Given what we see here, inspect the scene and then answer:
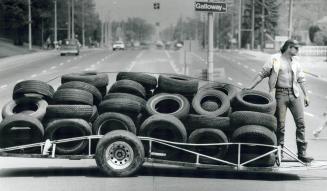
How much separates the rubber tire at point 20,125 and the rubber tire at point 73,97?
0.54 m

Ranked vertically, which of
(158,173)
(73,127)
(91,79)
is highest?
(91,79)

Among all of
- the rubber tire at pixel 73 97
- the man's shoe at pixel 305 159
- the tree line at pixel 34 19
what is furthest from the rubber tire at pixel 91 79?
the tree line at pixel 34 19

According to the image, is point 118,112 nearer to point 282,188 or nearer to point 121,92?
point 121,92

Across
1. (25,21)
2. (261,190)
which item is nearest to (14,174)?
Result: (261,190)

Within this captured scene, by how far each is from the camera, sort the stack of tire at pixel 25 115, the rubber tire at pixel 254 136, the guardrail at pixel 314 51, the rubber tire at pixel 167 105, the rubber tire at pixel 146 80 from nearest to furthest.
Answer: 1. the rubber tire at pixel 254 136
2. the stack of tire at pixel 25 115
3. the rubber tire at pixel 167 105
4. the rubber tire at pixel 146 80
5. the guardrail at pixel 314 51

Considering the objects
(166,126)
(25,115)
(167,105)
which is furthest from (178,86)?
(25,115)

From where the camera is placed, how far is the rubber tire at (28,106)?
39.2ft

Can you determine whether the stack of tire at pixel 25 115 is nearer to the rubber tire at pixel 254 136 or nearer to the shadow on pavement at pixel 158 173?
the shadow on pavement at pixel 158 173

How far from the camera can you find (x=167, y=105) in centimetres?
1252

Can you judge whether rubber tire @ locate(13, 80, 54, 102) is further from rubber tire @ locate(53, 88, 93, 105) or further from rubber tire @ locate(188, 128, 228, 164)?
rubber tire @ locate(188, 128, 228, 164)

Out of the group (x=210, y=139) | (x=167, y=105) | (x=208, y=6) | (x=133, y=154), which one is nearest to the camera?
(x=133, y=154)

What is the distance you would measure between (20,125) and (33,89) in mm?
927

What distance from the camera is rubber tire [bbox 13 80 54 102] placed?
40.8ft

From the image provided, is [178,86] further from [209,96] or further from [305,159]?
[305,159]
